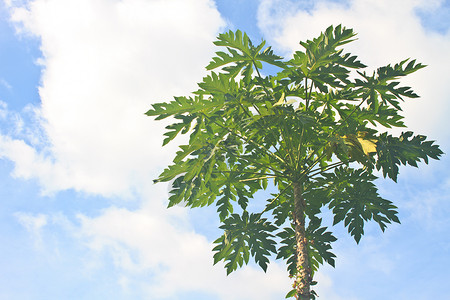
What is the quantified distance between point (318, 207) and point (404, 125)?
242 cm

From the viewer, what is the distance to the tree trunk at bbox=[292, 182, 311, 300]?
23.9ft

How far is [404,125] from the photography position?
27.1ft

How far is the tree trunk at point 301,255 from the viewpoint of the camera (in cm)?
729

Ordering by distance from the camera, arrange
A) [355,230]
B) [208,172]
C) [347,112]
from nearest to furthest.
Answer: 1. [208,172]
2. [355,230]
3. [347,112]

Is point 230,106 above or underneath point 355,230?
above

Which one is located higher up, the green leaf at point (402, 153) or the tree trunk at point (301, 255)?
the green leaf at point (402, 153)

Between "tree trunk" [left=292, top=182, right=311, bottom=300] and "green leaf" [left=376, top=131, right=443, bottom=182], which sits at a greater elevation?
"green leaf" [left=376, top=131, right=443, bottom=182]

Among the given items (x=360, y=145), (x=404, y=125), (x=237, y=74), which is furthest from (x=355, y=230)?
(x=237, y=74)

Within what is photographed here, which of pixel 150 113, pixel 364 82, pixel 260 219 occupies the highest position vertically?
pixel 364 82

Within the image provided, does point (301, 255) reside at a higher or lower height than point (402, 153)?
lower

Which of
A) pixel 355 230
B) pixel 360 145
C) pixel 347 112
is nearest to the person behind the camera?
pixel 360 145

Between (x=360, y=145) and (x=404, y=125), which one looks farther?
(x=404, y=125)

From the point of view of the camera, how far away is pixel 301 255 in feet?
24.5

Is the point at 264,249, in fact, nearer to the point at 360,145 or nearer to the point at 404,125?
the point at 360,145
